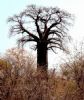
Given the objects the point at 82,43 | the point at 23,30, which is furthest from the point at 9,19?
the point at 82,43

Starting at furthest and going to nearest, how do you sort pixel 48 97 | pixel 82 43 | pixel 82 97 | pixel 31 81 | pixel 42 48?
pixel 42 48 < pixel 82 43 < pixel 82 97 < pixel 31 81 < pixel 48 97

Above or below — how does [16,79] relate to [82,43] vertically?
below

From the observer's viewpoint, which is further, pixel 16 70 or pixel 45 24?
pixel 45 24

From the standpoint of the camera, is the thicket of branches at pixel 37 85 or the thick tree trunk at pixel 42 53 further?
the thick tree trunk at pixel 42 53

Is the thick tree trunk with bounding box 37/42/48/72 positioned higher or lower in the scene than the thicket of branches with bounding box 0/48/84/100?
higher

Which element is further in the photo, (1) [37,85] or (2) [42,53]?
(2) [42,53]

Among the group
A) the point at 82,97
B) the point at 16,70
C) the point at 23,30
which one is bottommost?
the point at 82,97

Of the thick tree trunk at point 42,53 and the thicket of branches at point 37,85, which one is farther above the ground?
the thick tree trunk at point 42,53

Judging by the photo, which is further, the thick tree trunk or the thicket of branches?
the thick tree trunk

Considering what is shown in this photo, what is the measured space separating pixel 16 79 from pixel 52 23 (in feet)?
36.3

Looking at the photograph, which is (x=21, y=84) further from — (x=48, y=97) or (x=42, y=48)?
(x=42, y=48)

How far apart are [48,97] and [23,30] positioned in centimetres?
1272

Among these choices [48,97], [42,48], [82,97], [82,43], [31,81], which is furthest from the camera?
[42,48]

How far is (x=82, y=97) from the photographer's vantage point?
17109 mm
